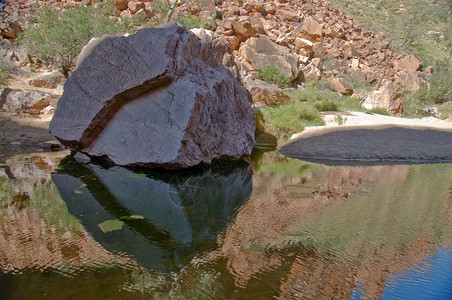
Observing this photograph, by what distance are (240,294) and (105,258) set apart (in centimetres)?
98

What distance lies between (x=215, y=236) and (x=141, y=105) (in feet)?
10.5

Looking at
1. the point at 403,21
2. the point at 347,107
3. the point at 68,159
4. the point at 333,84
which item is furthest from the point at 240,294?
the point at 403,21

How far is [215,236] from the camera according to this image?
2.97 meters

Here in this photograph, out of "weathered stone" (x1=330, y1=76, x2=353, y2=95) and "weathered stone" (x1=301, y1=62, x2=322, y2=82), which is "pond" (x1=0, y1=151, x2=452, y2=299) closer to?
"weathered stone" (x1=330, y1=76, x2=353, y2=95)

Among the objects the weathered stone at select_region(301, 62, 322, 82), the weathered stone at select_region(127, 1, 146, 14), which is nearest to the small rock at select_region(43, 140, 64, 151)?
the weathered stone at select_region(127, 1, 146, 14)

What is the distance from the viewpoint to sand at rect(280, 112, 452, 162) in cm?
735

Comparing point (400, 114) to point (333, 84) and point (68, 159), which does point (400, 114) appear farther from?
point (68, 159)

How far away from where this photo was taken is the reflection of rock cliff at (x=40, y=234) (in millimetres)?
2332

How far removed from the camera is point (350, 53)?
24984 millimetres

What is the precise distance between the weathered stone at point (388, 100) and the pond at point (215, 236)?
32.3 ft

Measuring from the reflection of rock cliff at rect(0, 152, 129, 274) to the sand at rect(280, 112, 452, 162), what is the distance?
195 inches

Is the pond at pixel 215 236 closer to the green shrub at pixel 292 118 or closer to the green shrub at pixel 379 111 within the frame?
the green shrub at pixel 292 118

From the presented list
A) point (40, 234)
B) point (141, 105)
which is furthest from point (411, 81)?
point (40, 234)

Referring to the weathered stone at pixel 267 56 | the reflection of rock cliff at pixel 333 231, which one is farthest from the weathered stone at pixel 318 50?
the reflection of rock cliff at pixel 333 231
